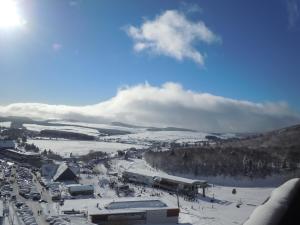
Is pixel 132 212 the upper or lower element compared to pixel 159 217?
upper

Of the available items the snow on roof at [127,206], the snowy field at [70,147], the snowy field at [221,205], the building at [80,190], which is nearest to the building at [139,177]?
the snowy field at [221,205]

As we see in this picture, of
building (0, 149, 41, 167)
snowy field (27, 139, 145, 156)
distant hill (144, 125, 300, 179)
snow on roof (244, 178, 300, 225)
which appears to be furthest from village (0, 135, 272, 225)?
snowy field (27, 139, 145, 156)

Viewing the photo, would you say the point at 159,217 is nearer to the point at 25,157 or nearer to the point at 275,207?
the point at 275,207

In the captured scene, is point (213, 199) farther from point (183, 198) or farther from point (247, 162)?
point (247, 162)

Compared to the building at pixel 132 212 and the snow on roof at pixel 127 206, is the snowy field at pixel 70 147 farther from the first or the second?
the building at pixel 132 212

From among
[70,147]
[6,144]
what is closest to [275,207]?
[6,144]

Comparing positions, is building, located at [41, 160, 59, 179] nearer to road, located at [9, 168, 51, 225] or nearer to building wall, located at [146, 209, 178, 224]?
road, located at [9, 168, 51, 225]
